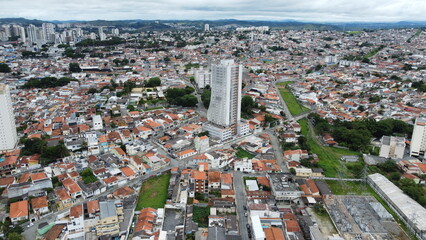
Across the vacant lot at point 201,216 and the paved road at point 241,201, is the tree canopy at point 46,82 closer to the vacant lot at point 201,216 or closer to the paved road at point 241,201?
the paved road at point 241,201

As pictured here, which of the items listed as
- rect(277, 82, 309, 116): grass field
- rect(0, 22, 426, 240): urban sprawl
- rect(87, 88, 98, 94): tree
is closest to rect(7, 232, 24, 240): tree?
rect(0, 22, 426, 240): urban sprawl

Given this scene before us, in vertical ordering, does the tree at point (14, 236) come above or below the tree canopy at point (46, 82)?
below

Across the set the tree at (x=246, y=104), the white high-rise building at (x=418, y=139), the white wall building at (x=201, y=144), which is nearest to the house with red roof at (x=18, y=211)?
the white wall building at (x=201, y=144)

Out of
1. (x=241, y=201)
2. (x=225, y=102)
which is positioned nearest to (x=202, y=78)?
(x=225, y=102)

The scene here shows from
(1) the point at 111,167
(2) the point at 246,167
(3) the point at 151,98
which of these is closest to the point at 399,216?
(2) the point at 246,167

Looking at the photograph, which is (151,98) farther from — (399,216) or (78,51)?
(78,51)

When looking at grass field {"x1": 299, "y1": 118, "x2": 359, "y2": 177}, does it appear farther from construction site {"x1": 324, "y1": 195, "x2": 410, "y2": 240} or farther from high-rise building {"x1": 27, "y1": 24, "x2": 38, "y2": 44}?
high-rise building {"x1": 27, "y1": 24, "x2": 38, "y2": 44}
